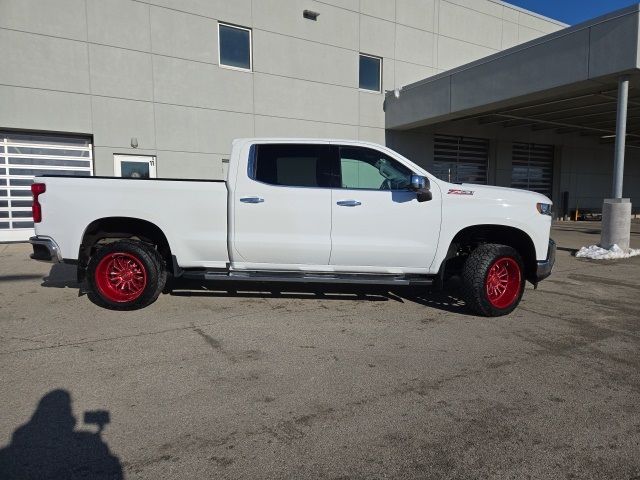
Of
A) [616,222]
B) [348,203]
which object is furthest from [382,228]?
[616,222]

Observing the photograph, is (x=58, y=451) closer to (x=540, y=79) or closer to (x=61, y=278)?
(x=61, y=278)

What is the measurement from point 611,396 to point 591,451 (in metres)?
0.95

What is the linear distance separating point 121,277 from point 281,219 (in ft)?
7.05

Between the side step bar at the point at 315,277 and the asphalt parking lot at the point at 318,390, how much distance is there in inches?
17.6

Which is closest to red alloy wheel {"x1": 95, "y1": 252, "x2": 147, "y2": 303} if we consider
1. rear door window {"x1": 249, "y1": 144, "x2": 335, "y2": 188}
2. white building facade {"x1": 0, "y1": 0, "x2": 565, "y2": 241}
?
rear door window {"x1": 249, "y1": 144, "x2": 335, "y2": 188}

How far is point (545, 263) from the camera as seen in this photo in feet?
18.5

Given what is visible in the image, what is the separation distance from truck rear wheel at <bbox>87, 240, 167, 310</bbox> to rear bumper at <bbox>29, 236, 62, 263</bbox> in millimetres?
393

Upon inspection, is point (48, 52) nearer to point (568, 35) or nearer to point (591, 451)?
point (568, 35)

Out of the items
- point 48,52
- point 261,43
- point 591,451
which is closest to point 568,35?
point 261,43

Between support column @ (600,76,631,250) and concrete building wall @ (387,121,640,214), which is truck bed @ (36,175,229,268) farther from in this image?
concrete building wall @ (387,121,640,214)

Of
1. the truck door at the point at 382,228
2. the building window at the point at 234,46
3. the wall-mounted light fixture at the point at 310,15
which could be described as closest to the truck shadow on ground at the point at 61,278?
the truck door at the point at 382,228

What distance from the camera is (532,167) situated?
72.3ft

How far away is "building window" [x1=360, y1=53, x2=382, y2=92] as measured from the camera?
16.8 meters

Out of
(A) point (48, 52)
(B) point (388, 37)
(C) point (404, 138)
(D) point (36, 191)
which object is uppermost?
(B) point (388, 37)
